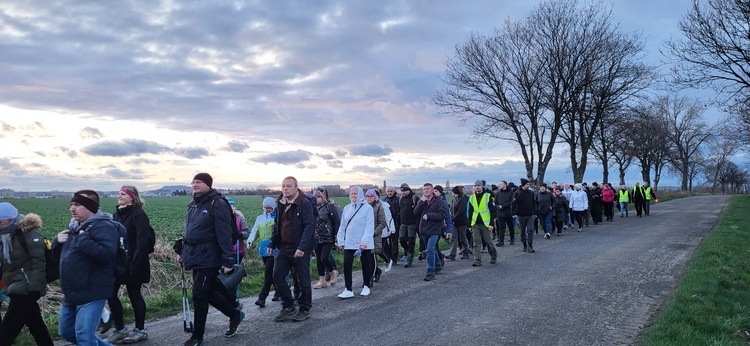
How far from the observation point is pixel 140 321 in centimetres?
622

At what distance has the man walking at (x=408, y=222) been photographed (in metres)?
11.8

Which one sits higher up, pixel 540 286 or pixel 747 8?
pixel 747 8

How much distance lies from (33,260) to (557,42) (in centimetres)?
2781

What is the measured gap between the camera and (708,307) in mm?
6938

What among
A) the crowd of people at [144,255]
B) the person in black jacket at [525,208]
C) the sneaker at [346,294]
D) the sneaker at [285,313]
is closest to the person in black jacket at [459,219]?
the person in black jacket at [525,208]

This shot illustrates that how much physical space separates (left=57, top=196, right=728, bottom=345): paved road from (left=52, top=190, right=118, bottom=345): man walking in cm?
119

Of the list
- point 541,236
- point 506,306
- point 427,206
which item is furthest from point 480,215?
point 541,236

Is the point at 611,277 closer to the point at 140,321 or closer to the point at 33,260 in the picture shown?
the point at 140,321

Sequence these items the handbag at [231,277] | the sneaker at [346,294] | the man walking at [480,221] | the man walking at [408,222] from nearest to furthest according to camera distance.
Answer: the handbag at [231,277], the sneaker at [346,294], the man walking at [480,221], the man walking at [408,222]

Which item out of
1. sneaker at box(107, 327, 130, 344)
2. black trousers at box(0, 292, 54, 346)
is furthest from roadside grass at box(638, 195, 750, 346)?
black trousers at box(0, 292, 54, 346)

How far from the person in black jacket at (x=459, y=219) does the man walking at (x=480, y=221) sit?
2.47ft

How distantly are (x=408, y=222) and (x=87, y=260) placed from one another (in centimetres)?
782

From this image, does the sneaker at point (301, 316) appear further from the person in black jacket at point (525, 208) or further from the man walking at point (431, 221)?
the person in black jacket at point (525, 208)

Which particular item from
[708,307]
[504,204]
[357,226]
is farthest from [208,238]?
[504,204]
